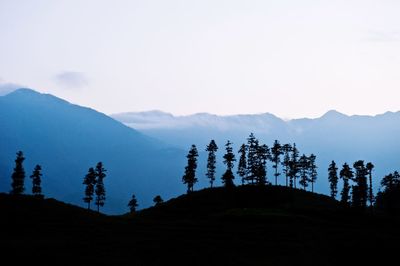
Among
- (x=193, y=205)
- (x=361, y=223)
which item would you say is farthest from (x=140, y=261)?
(x=193, y=205)

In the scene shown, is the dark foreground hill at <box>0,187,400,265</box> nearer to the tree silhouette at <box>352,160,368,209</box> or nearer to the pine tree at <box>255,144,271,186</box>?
the tree silhouette at <box>352,160,368,209</box>

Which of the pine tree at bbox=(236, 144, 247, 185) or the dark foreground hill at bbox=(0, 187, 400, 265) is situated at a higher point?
the pine tree at bbox=(236, 144, 247, 185)

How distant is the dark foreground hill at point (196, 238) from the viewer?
40.2m

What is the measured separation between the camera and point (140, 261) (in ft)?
126

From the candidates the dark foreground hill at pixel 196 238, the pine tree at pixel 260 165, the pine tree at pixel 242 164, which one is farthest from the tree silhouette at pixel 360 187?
the pine tree at pixel 242 164

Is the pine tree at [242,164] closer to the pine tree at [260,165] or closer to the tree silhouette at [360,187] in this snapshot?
the pine tree at [260,165]

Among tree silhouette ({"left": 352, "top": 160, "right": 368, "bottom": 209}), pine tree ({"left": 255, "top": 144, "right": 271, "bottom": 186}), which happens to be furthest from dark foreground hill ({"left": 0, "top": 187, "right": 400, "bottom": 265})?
pine tree ({"left": 255, "top": 144, "right": 271, "bottom": 186})

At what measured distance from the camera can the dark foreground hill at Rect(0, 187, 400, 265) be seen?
40156 millimetres

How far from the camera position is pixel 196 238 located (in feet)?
174

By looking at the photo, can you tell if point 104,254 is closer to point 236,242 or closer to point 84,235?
point 84,235

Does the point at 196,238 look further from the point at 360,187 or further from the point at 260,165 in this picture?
the point at 260,165

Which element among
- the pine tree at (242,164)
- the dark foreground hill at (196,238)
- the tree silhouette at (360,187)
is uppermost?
the pine tree at (242,164)

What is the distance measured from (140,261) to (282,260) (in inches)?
523

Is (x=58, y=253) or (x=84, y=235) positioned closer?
(x=58, y=253)
